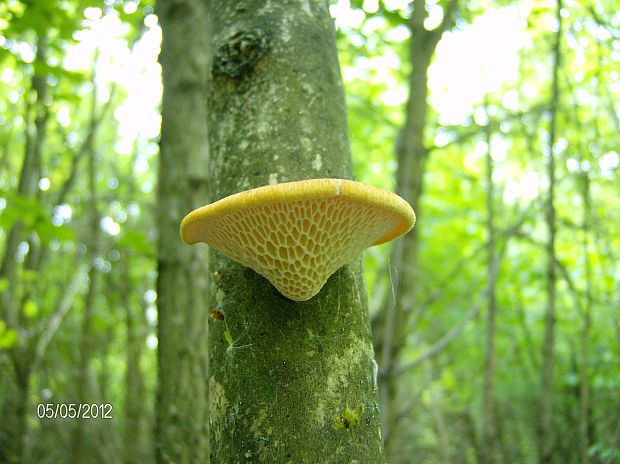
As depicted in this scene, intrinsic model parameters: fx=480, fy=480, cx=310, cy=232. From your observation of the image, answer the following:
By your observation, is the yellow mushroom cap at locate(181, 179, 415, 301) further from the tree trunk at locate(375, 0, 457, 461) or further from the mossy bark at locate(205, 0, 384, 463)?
the tree trunk at locate(375, 0, 457, 461)

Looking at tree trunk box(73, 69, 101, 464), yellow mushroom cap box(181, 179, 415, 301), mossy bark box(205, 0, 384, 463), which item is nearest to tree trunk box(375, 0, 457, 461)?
mossy bark box(205, 0, 384, 463)

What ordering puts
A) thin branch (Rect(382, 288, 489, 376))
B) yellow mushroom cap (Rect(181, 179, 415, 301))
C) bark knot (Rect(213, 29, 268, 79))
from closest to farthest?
yellow mushroom cap (Rect(181, 179, 415, 301)) → bark knot (Rect(213, 29, 268, 79)) → thin branch (Rect(382, 288, 489, 376))

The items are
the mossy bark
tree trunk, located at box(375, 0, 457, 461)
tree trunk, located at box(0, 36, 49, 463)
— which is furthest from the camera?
tree trunk, located at box(0, 36, 49, 463)

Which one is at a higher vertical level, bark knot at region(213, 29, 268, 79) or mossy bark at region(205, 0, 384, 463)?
bark knot at region(213, 29, 268, 79)

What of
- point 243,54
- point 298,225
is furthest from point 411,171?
point 298,225

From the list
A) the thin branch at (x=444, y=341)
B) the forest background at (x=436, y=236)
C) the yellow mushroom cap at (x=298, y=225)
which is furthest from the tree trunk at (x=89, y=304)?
the yellow mushroom cap at (x=298, y=225)

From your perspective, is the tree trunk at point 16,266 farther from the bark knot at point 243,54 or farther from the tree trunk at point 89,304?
the bark knot at point 243,54
